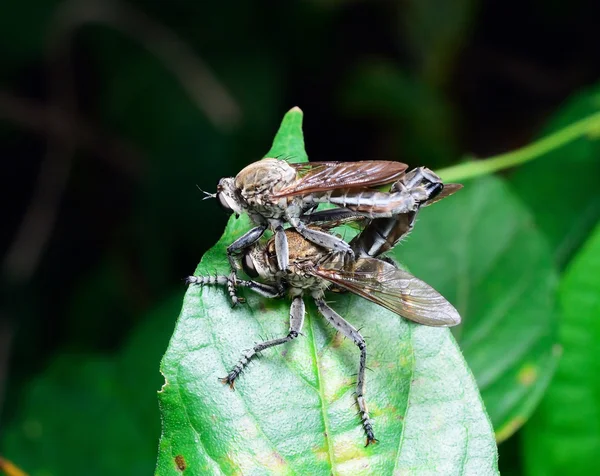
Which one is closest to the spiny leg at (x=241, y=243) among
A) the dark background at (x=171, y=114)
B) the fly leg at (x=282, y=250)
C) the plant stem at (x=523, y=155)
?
the fly leg at (x=282, y=250)

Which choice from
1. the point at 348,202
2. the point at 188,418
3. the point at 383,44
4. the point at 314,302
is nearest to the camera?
the point at 188,418

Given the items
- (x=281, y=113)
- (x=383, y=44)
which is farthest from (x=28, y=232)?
(x=383, y=44)

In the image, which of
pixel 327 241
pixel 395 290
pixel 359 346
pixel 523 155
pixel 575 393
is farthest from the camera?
pixel 523 155

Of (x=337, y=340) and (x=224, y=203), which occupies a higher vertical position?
(x=224, y=203)

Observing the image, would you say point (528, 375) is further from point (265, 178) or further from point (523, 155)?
point (523, 155)

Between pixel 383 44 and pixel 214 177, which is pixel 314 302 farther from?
pixel 383 44

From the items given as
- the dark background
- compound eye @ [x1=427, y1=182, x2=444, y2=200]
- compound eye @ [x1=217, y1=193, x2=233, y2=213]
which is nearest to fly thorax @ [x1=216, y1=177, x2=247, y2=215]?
compound eye @ [x1=217, y1=193, x2=233, y2=213]

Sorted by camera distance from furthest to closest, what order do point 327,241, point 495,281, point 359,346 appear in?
point 495,281, point 327,241, point 359,346

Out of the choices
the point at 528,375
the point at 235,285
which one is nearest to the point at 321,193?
the point at 235,285
